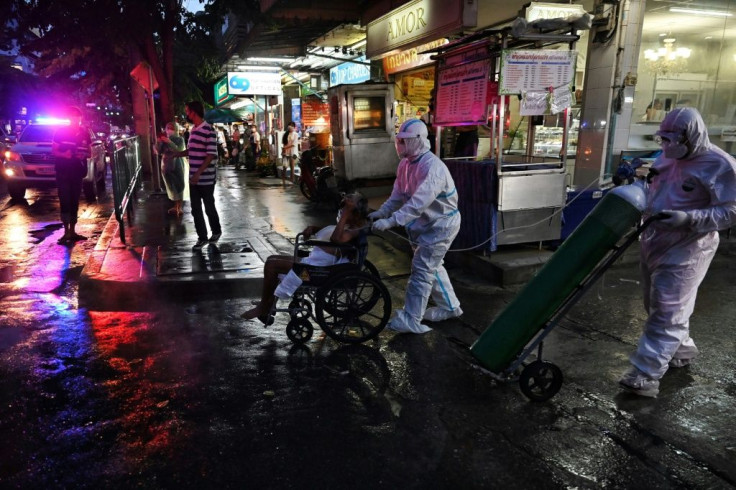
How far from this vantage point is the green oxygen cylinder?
10.5 ft

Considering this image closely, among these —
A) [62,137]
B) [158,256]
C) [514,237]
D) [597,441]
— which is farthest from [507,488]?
[62,137]

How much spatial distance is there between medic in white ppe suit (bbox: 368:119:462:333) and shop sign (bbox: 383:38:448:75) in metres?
7.52

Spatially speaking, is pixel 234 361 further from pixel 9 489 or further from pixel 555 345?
pixel 555 345

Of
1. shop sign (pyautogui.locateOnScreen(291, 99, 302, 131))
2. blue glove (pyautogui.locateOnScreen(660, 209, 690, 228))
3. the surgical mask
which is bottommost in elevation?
blue glove (pyautogui.locateOnScreen(660, 209, 690, 228))

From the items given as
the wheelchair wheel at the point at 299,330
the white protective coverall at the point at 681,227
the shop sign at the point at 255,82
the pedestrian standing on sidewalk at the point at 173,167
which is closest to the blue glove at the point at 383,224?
the wheelchair wheel at the point at 299,330

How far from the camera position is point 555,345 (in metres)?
4.54

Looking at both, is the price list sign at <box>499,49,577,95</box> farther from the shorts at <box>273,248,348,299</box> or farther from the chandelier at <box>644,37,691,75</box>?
the chandelier at <box>644,37,691,75</box>

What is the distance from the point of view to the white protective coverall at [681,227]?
337 centimetres

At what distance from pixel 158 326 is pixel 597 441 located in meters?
4.03

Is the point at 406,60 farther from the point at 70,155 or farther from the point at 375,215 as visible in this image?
the point at 375,215

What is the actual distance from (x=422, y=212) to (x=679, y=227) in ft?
6.48

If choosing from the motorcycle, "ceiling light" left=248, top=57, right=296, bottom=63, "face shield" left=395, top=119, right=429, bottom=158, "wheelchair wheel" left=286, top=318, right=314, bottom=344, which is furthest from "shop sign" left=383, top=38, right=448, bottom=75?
"wheelchair wheel" left=286, top=318, right=314, bottom=344

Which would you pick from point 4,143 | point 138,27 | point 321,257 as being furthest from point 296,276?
point 4,143

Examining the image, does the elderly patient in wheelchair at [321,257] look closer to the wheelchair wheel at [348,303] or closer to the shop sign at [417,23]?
the wheelchair wheel at [348,303]
